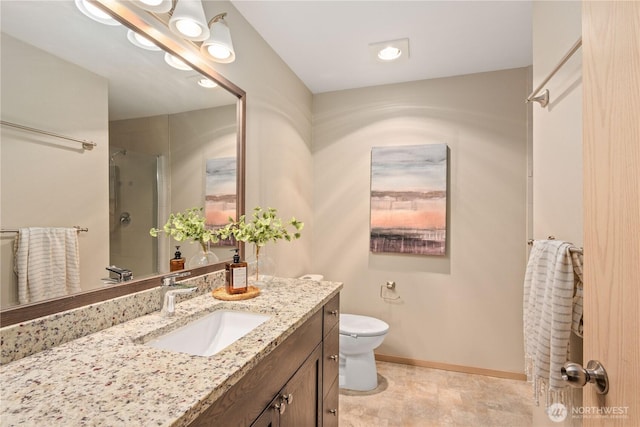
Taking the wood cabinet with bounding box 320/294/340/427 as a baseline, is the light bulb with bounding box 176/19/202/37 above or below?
above

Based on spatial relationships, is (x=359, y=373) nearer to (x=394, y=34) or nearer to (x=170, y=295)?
(x=170, y=295)

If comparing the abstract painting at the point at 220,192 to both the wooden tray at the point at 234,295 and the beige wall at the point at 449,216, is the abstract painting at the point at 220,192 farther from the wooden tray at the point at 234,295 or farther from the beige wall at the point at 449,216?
the beige wall at the point at 449,216

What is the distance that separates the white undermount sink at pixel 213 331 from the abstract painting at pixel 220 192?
0.50 metres

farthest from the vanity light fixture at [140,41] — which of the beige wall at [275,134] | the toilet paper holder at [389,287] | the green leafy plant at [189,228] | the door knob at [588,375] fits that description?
the toilet paper holder at [389,287]

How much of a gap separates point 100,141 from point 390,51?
1.89 metres

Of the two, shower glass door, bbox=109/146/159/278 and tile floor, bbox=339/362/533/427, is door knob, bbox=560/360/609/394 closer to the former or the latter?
shower glass door, bbox=109/146/159/278

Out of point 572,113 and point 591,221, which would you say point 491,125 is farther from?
point 591,221

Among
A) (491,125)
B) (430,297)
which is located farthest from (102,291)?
(491,125)

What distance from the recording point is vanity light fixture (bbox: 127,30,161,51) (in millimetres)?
1135

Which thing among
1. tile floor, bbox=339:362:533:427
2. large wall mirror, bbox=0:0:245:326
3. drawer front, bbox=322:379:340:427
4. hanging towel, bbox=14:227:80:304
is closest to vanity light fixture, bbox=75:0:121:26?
large wall mirror, bbox=0:0:245:326

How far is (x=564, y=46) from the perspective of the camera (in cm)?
129

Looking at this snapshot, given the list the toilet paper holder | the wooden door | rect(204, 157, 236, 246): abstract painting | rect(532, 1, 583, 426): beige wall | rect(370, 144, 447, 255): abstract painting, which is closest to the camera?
the wooden door

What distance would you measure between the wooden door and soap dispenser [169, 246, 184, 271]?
4.59 feet

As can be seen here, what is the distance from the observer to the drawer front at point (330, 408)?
1.36 metres
